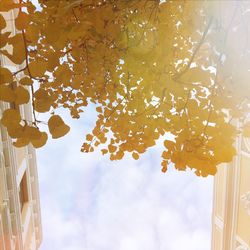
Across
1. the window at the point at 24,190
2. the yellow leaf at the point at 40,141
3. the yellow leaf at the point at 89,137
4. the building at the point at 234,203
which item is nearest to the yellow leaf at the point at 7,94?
the yellow leaf at the point at 40,141

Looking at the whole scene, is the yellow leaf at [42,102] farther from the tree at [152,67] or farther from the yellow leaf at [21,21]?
the yellow leaf at [21,21]

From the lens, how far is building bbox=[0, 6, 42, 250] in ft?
27.7

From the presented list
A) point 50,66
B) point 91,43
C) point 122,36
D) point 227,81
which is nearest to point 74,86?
point 91,43

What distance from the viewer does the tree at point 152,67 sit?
2.00 meters

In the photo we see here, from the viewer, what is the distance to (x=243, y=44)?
2.78 m

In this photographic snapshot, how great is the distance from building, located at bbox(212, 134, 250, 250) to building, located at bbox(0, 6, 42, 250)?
611 cm

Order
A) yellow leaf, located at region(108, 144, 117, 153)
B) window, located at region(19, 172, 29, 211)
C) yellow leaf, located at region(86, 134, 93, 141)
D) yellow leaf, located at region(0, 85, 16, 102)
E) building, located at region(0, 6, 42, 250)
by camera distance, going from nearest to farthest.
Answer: yellow leaf, located at region(0, 85, 16, 102) → yellow leaf, located at region(108, 144, 117, 153) → yellow leaf, located at region(86, 134, 93, 141) → building, located at region(0, 6, 42, 250) → window, located at region(19, 172, 29, 211)

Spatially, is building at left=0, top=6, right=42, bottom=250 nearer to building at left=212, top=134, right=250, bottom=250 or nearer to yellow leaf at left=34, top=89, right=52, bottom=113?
yellow leaf at left=34, top=89, right=52, bottom=113

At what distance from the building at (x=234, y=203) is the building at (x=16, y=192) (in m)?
6.11

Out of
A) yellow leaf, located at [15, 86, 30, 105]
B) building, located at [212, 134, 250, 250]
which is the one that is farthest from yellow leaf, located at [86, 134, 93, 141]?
building, located at [212, 134, 250, 250]

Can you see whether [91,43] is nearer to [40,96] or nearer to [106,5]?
[106,5]

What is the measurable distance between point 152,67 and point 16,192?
7998 mm

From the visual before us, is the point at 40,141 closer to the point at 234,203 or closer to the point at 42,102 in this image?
the point at 42,102

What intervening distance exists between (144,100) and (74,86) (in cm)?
73
